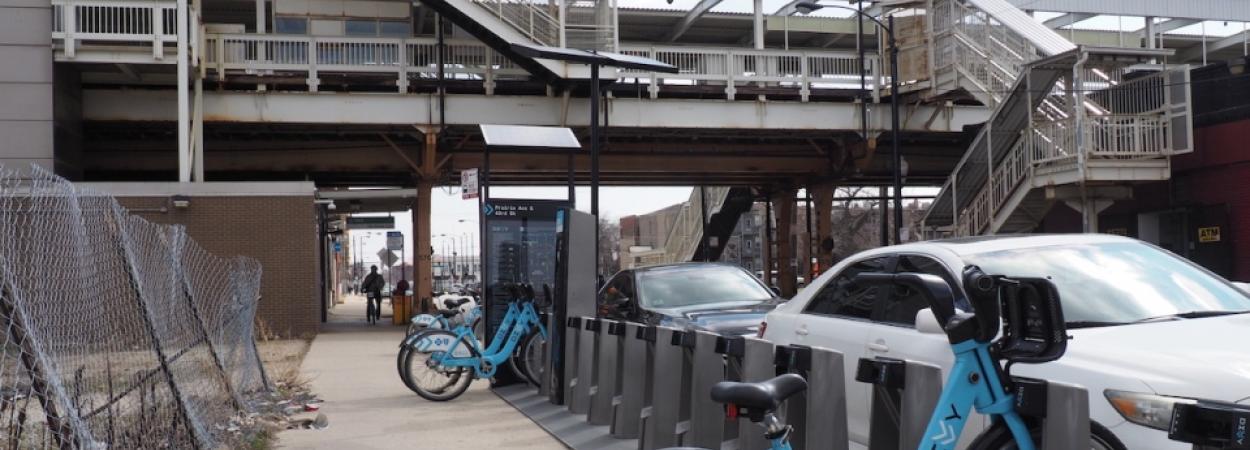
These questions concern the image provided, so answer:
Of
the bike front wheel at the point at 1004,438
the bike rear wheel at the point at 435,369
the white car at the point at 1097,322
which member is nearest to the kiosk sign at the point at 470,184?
the bike rear wheel at the point at 435,369

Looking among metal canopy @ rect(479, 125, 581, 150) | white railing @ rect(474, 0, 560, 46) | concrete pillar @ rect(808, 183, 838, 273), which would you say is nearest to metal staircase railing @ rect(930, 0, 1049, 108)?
concrete pillar @ rect(808, 183, 838, 273)

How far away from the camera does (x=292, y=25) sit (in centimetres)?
2880

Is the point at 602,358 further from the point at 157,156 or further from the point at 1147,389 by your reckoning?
the point at 157,156

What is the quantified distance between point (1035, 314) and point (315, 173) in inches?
1206

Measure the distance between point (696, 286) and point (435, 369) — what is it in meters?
3.31

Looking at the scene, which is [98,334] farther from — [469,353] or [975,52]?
[975,52]

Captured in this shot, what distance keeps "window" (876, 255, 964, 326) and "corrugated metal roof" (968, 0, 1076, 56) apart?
18.2 metres

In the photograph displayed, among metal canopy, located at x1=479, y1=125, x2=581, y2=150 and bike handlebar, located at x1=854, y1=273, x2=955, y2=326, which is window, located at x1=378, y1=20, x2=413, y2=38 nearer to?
metal canopy, located at x1=479, y1=125, x2=581, y2=150

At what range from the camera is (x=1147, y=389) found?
489cm

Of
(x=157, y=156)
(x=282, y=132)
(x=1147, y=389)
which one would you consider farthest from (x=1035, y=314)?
(x=157, y=156)

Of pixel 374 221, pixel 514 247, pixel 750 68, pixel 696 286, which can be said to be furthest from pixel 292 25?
pixel 374 221

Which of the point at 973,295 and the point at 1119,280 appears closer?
the point at 973,295

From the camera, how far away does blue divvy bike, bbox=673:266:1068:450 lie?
3.93m

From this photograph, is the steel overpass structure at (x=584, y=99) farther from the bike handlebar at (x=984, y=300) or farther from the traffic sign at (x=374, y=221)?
the bike handlebar at (x=984, y=300)
